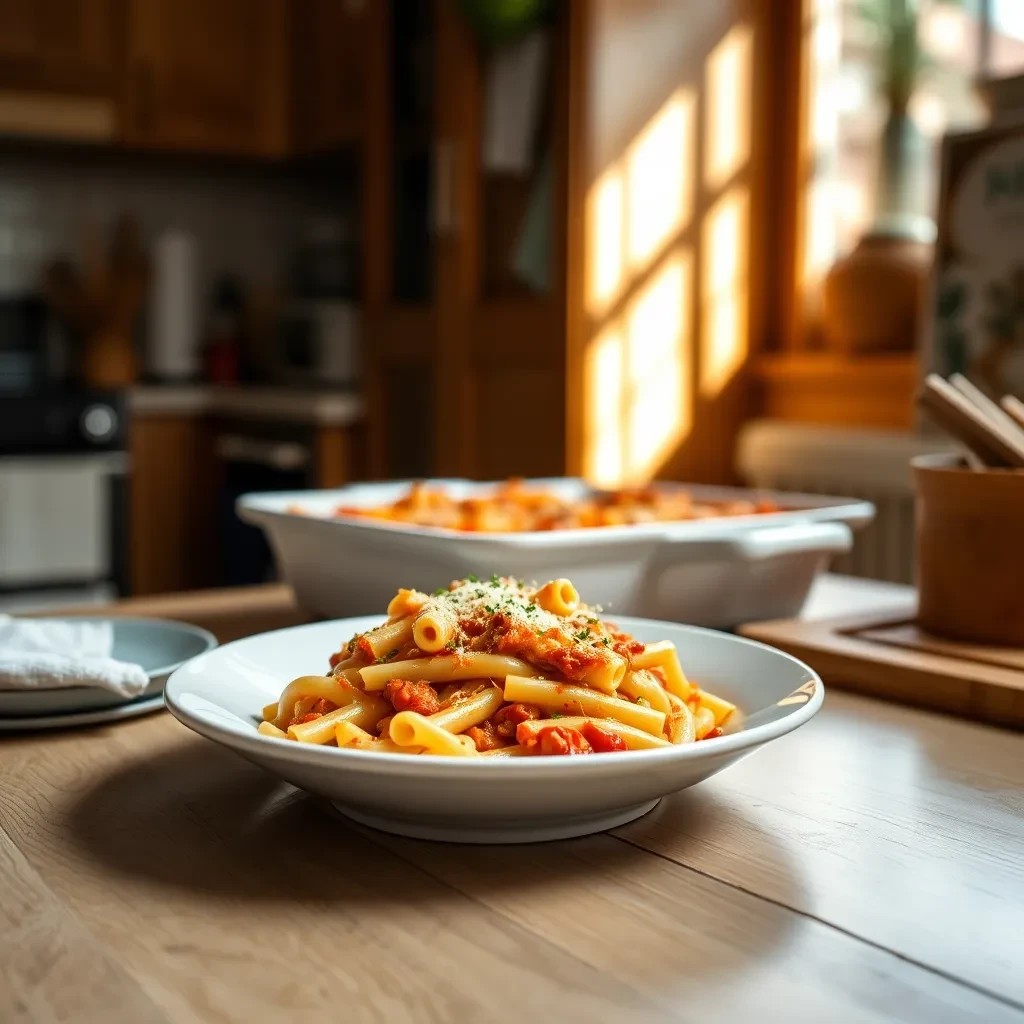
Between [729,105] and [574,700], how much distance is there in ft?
8.17

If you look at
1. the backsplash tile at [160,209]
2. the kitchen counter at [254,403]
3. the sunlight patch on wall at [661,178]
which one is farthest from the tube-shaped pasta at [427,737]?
the backsplash tile at [160,209]

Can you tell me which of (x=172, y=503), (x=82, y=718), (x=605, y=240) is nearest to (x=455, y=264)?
(x=605, y=240)

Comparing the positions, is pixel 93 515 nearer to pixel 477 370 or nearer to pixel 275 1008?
pixel 477 370

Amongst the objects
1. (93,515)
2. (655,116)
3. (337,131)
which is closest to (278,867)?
(655,116)

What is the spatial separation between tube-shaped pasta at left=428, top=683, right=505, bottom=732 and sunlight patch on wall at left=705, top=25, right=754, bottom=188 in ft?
7.82

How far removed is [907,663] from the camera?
3.06 ft

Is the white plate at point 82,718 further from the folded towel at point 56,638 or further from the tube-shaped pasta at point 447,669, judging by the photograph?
the tube-shaped pasta at point 447,669

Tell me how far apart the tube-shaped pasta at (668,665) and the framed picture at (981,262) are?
179cm

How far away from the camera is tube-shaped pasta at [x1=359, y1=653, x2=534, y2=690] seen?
675 millimetres

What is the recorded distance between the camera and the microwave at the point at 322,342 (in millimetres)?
3547

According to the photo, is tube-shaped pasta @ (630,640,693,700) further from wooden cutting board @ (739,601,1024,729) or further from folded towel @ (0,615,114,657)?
folded towel @ (0,615,114,657)

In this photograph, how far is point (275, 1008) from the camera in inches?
18.1

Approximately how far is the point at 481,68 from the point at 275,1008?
9.05 feet

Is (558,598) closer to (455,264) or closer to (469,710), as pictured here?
(469,710)
